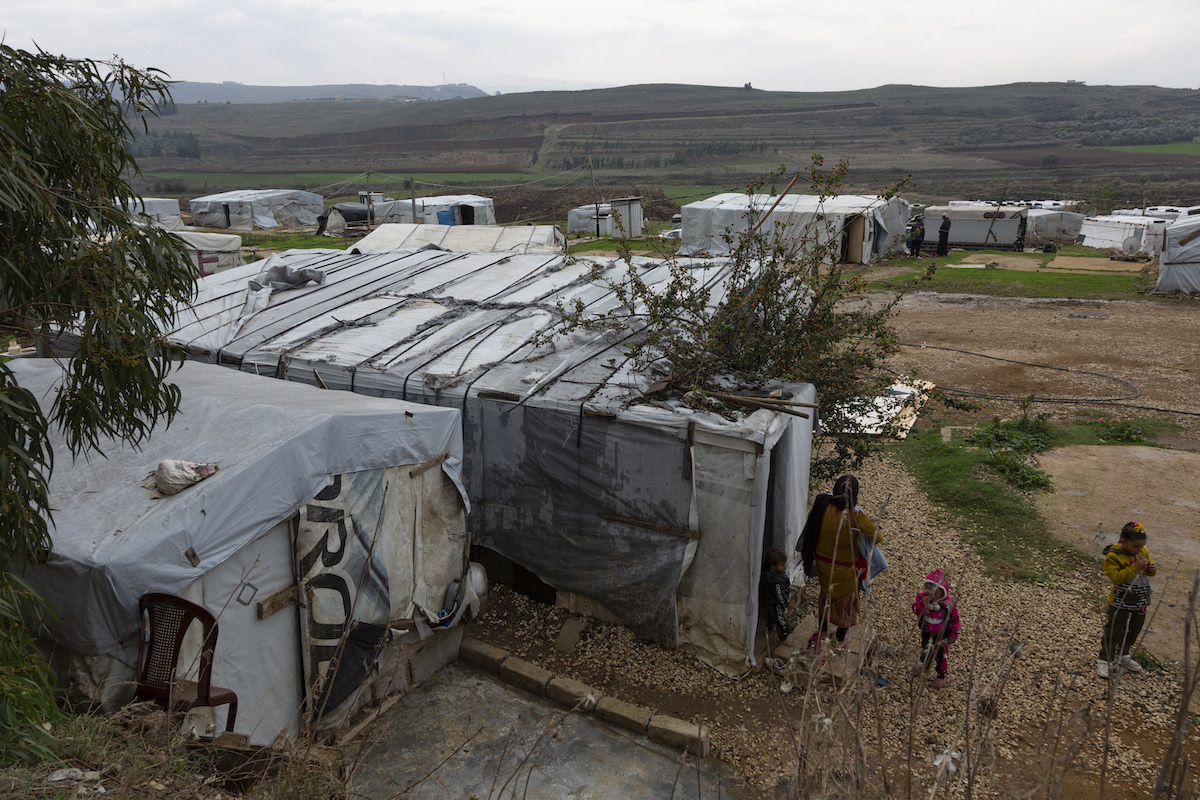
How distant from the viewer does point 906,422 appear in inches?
409

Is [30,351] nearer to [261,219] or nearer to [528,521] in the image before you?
[528,521]

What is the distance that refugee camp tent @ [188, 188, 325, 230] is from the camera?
3753 centimetres

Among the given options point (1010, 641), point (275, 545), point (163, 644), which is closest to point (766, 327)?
point (1010, 641)

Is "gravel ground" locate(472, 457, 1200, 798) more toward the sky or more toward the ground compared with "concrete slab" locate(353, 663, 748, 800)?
more toward the sky

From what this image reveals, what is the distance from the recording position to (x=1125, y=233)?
2514cm

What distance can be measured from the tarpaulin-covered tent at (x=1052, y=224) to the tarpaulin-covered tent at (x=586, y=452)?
25.0 meters

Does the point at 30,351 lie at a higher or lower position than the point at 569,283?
lower

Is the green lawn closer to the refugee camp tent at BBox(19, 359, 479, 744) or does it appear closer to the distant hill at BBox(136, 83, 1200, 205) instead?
the refugee camp tent at BBox(19, 359, 479, 744)

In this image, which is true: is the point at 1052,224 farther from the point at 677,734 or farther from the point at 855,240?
the point at 677,734

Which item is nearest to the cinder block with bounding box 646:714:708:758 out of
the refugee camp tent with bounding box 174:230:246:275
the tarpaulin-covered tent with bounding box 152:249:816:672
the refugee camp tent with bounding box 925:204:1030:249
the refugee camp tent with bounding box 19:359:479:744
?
the tarpaulin-covered tent with bounding box 152:249:816:672

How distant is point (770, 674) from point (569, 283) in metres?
4.78

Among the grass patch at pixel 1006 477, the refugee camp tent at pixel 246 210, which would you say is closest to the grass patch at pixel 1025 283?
the grass patch at pixel 1006 477

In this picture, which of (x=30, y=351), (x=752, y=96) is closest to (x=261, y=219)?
(x=30, y=351)

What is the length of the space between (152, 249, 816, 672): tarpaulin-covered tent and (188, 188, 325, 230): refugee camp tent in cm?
3352
